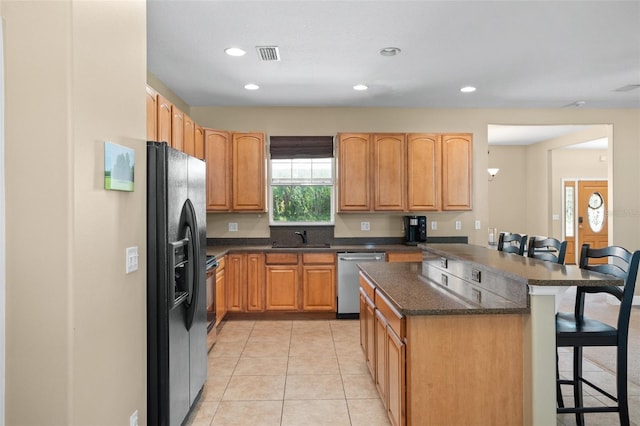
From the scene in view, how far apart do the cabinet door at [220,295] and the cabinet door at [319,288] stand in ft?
3.11

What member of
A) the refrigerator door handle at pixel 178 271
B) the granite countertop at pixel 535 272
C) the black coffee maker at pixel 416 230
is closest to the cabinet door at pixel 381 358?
the granite countertop at pixel 535 272

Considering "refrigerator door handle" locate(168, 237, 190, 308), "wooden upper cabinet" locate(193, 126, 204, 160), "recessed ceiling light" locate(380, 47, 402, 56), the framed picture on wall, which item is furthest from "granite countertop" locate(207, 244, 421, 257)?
the framed picture on wall

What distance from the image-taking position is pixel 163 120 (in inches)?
151

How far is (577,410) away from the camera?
235cm

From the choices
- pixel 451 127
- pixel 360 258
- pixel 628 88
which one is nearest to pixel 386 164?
pixel 451 127

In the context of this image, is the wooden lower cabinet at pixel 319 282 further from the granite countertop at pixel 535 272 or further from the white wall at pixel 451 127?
the granite countertop at pixel 535 272

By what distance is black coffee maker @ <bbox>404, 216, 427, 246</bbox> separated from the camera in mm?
5520

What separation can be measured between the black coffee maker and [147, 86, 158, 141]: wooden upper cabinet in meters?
3.34

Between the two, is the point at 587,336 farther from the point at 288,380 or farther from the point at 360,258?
the point at 360,258

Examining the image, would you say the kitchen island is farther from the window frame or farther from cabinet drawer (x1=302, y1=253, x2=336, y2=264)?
the window frame

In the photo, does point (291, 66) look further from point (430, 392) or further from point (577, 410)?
point (577, 410)

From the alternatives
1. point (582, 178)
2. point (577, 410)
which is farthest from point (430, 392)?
point (582, 178)

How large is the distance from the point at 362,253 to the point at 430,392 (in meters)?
3.11

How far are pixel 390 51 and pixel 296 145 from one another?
2.18 meters
